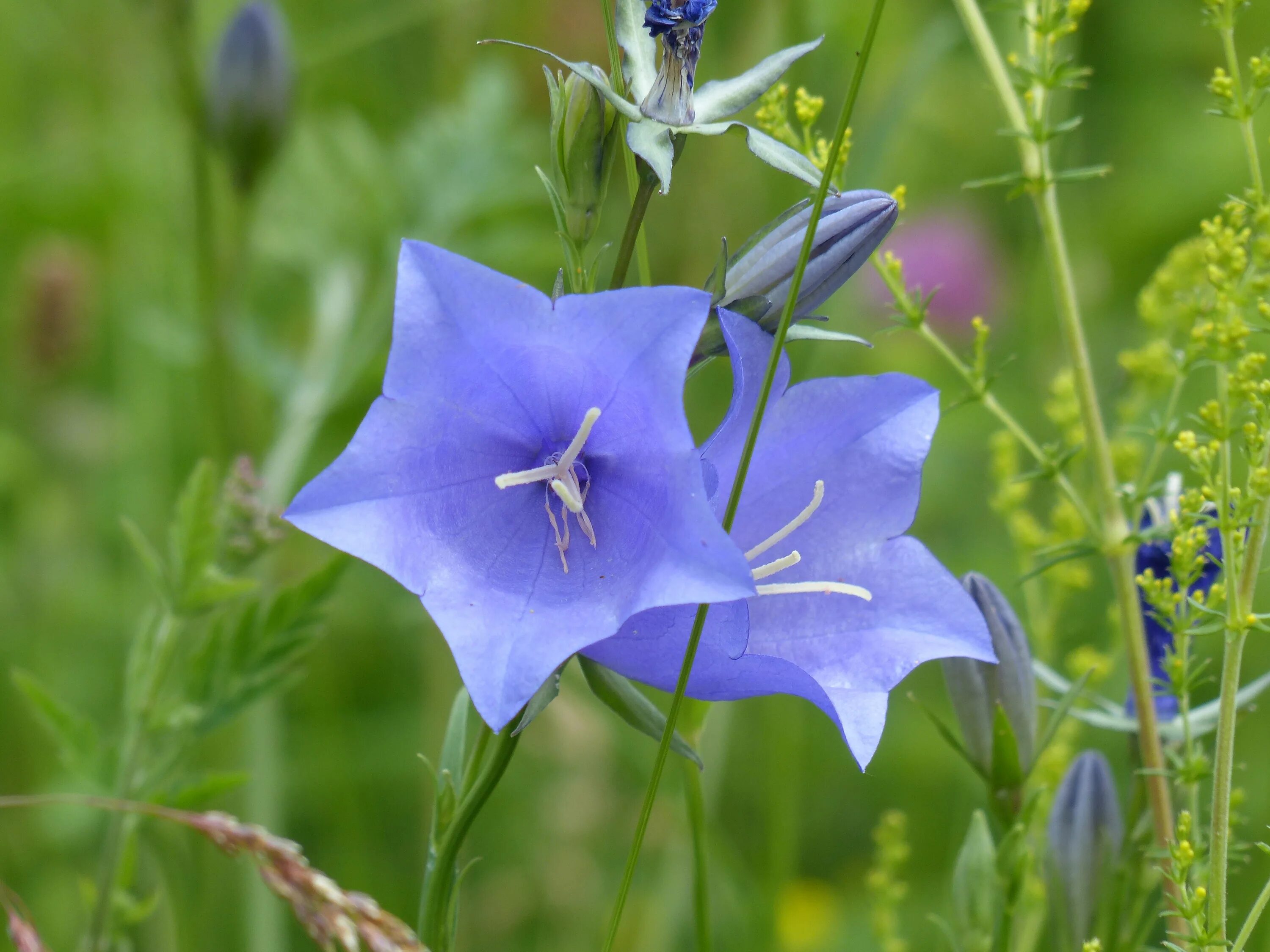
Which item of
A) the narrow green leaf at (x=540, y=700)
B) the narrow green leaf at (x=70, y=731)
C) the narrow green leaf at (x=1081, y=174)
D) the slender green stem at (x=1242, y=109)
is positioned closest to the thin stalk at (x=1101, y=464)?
the narrow green leaf at (x=1081, y=174)

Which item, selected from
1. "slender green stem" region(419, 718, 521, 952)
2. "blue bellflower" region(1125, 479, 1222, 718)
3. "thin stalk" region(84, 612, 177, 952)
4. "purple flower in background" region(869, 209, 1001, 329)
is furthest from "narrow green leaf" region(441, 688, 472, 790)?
"purple flower in background" region(869, 209, 1001, 329)

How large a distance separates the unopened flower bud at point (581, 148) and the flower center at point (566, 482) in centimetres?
13

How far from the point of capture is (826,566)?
3.13 feet

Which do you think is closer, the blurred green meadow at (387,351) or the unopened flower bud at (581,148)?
the unopened flower bud at (581,148)

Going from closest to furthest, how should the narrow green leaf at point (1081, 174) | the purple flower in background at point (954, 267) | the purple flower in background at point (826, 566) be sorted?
the purple flower in background at point (826, 566) → the narrow green leaf at point (1081, 174) → the purple flower in background at point (954, 267)

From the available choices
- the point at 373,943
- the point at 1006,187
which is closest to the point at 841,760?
the point at 1006,187

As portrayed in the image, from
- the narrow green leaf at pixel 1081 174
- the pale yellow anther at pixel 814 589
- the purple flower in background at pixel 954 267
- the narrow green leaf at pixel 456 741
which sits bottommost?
the narrow green leaf at pixel 456 741

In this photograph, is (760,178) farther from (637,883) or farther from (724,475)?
(724,475)

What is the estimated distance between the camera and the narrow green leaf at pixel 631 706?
0.81 meters

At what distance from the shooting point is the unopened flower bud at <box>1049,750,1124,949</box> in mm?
1050

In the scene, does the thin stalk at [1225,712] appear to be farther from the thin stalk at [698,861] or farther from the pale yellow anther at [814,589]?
the thin stalk at [698,861]

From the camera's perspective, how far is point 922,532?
8.21ft

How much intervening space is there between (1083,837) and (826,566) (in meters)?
0.33

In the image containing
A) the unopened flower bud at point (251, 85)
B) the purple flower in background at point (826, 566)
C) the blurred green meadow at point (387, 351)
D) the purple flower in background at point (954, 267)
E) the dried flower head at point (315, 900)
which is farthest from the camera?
the purple flower in background at point (954, 267)
